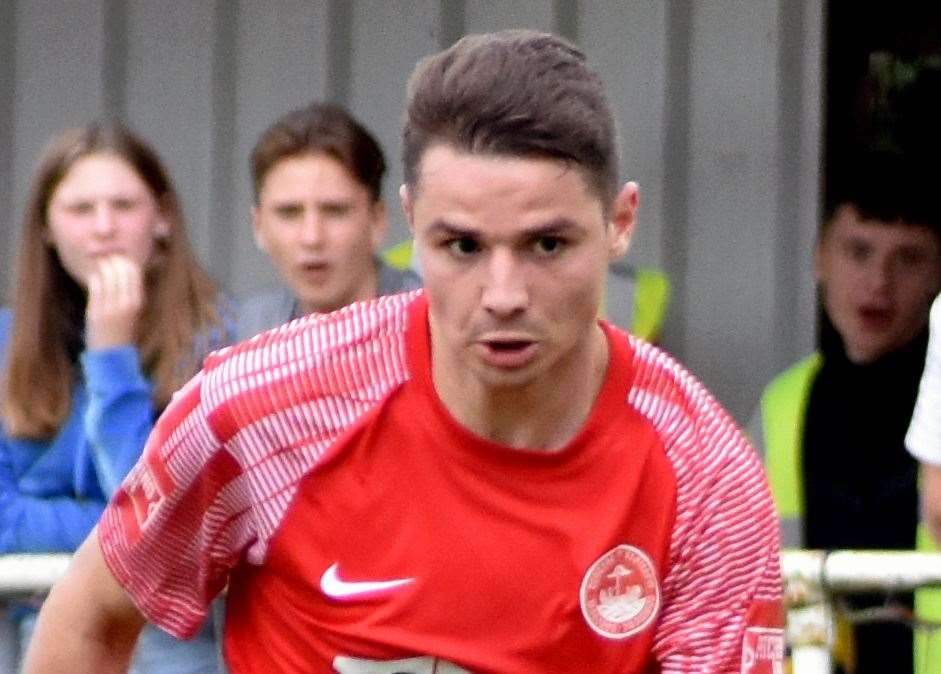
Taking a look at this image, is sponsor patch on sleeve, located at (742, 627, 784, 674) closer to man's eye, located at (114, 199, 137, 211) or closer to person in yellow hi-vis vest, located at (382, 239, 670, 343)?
man's eye, located at (114, 199, 137, 211)

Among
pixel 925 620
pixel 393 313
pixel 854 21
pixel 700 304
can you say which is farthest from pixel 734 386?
pixel 393 313

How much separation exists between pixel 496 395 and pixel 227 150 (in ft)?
9.75

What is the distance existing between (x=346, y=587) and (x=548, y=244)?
0.51 metres

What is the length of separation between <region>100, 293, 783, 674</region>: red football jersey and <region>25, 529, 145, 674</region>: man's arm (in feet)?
0.48

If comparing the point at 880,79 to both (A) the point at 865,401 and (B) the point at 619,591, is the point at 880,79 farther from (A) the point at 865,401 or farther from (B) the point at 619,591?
(B) the point at 619,591

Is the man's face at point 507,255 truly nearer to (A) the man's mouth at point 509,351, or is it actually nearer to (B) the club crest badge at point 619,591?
(A) the man's mouth at point 509,351

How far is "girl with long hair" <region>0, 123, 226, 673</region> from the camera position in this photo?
388 centimetres

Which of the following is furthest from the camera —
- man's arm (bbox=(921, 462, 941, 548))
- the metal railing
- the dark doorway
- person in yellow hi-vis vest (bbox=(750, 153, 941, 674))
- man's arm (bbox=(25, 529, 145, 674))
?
the dark doorway

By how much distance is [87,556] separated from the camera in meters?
2.91

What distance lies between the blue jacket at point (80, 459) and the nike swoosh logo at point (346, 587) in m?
1.14

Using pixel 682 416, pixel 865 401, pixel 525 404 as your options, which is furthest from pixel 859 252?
pixel 525 404

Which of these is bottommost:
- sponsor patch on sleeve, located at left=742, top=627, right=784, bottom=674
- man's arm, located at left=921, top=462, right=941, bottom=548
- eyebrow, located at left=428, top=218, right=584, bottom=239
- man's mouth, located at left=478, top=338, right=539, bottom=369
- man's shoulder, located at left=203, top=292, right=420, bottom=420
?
sponsor patch on sleeve, located at left=742, top=627, right=784, bottom=674

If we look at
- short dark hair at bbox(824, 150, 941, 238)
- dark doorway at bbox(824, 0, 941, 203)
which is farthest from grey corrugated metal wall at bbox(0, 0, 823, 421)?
short dark hair at bbox(824, 150, 941, 238)

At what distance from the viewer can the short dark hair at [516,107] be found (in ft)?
8.44
